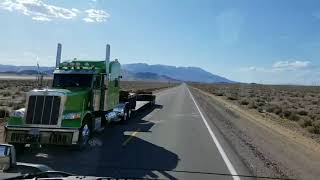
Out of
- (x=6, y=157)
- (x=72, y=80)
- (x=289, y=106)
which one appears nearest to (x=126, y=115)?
(x=72, y=80)

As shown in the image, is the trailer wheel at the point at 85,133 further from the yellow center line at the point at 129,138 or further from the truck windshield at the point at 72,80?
the truck windshield at the point at 72,80

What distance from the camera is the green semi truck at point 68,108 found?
13.3m

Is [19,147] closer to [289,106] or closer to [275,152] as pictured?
[275,152]

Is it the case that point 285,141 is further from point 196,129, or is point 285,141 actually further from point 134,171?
point 134,171

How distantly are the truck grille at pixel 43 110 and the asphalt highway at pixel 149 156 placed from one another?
0.96m

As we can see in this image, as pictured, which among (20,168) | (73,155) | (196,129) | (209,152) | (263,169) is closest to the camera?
(20,168)

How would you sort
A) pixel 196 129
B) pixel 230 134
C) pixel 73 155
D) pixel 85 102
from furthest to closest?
pixel 196 129, pixel 230 134, pixel 85 102, pixel 73 155

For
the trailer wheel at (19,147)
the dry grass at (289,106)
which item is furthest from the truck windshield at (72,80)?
the dry grass at (289,106)

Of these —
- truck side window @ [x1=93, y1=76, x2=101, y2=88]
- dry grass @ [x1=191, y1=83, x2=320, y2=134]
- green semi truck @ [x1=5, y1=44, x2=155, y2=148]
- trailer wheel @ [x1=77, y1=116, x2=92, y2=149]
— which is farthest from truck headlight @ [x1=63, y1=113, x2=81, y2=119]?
dry grass @ [x1=191, y1=83, x2=320, y2=134]

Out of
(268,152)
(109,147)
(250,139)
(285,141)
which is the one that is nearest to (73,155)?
(109,147)

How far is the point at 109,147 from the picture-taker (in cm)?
1505

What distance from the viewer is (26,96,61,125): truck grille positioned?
13.6 m

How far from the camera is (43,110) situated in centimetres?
1369

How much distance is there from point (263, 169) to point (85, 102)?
247 inches
